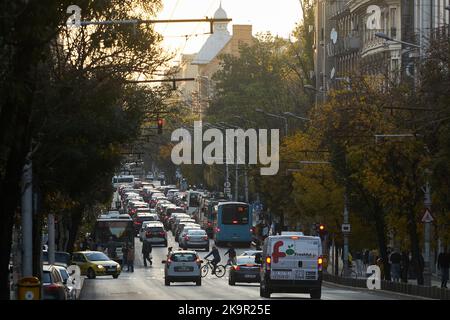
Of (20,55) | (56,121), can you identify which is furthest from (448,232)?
(20,55)

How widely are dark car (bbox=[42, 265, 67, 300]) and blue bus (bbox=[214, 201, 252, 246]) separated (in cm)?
6256

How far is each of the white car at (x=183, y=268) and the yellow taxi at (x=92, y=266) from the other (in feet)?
28.8

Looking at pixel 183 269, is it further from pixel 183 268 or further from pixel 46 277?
pixel 46 277

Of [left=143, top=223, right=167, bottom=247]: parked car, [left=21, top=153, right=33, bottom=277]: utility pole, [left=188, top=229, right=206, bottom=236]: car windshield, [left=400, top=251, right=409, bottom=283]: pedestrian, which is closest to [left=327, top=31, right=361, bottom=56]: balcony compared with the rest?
[left=188, top=229, right=206, bottom=236]: car windshield

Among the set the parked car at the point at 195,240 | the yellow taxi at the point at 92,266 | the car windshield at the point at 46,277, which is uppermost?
the parked car at the point at 195,240

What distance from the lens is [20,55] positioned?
69.6 ft

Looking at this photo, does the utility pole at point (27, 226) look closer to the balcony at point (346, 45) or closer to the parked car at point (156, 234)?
the balcony at point (346, 45)

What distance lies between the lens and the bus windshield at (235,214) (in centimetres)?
9956

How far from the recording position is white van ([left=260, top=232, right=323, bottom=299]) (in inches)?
1698

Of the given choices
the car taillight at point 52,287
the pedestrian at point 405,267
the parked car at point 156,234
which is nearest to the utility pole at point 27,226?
the car taillight at point 52,287

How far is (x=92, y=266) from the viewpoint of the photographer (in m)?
69.1

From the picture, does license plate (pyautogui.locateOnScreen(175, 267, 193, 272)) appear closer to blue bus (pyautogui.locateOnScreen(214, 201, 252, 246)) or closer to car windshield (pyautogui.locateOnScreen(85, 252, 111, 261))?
car windshield (pyautogui.locateOnScreen(85, 252, 111, 261))

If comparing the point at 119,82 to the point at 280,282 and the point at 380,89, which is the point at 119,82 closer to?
the point at 280,282

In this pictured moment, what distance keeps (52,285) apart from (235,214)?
66.5 metres
